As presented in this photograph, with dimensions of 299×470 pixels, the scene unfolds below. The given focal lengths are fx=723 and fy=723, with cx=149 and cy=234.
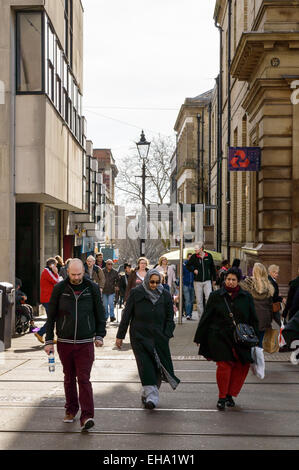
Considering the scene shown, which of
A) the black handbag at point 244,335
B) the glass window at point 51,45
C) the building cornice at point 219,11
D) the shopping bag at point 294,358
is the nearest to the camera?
the black handbag at point 244,335

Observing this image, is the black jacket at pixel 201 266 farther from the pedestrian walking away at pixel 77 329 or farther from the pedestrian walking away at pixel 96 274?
the pedestrian walking away at pixel 77 329

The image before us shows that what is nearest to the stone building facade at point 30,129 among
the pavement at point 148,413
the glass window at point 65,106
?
the glass window at point 65,106

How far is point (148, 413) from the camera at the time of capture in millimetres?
8133

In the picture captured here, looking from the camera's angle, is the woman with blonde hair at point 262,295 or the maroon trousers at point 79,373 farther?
the woman with blonde hair at point 262,295

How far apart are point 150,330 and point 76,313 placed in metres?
1.36

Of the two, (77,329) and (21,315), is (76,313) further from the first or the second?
(21,315)

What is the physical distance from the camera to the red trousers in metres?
8.31

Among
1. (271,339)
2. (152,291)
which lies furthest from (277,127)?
(152,291)

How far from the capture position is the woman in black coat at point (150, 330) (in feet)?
28.0

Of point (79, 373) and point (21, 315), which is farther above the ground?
point (79, 373)

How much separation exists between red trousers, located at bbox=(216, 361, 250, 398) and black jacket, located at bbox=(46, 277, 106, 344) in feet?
5.21

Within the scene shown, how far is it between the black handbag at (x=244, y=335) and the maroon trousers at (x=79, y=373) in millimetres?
1786
